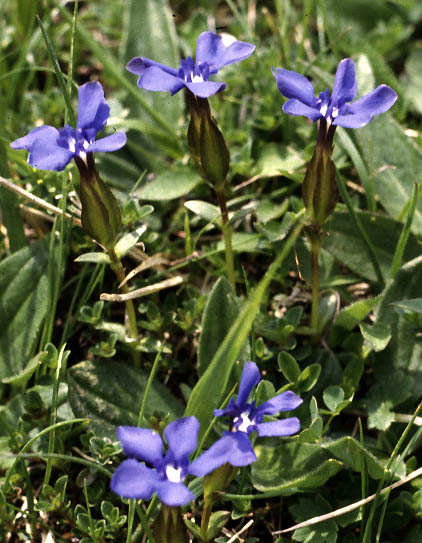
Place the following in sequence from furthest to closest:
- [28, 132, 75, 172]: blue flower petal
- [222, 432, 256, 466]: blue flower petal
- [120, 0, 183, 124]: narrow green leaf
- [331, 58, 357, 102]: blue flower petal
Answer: [120, 0, 183, 124]: narrow green leaf → [331, 58, 357, 102]: blue flower petal → [28, 132, 75, 172]: blue flower petal → [222, 432, 256, 466]: blue flower petal

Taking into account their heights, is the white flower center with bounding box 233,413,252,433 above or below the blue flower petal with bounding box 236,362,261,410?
below

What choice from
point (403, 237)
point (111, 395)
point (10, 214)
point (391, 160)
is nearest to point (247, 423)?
point (111, 395)

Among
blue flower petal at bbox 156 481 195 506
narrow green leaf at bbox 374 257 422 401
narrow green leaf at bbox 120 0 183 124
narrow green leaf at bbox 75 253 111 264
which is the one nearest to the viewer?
blue flower petal at bbox 156 481 195 506

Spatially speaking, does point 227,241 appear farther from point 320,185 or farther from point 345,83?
point 345,83

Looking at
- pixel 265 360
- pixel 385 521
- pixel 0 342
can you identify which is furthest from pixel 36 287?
pixel 385 521

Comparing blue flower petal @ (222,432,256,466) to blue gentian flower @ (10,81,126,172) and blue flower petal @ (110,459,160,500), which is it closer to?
blue flower petal @ (110,459,160,500)

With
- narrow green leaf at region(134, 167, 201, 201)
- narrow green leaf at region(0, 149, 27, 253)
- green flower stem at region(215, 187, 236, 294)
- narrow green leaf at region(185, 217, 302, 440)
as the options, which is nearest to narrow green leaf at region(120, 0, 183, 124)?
narrow green leaf at region(134, 167, 201, 201)
